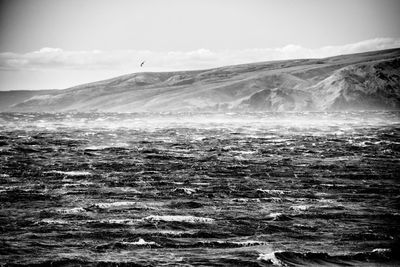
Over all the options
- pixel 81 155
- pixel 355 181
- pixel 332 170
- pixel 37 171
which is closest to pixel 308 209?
pixel 355 181

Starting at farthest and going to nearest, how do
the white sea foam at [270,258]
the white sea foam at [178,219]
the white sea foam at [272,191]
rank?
the white sea foam at [272,191] < the white sea foam at [178,219] < the white sea foam at [270,258]

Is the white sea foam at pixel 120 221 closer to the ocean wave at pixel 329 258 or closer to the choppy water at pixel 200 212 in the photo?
the choppy water at pixel 200 212

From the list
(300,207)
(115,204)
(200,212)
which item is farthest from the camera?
(115,204)

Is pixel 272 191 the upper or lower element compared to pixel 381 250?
lower

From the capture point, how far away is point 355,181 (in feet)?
81.2

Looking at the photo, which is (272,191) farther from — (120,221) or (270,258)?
(270,258)

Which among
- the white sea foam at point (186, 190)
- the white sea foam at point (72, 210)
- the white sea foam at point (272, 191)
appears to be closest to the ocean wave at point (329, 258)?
the white sea foam at point (72, 210)

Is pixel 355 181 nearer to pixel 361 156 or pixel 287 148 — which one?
pixel 361 156

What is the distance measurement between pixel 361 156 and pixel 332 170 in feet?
26.8

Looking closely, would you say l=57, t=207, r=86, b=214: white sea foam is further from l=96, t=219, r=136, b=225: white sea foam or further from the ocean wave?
the ocean wave

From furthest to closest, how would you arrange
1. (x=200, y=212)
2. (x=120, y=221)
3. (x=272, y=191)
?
(x=272, y=191) < (x=200, y=212) < (x=120, y=221)

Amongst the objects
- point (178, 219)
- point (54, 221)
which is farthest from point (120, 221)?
point (54, 221)

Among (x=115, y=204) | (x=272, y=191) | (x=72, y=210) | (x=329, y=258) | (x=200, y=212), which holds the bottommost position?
(x=272, y=191)

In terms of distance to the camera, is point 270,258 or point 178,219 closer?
point 270,258
